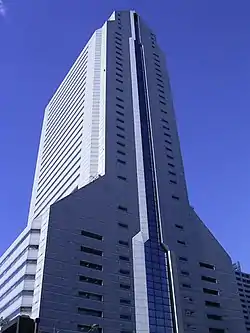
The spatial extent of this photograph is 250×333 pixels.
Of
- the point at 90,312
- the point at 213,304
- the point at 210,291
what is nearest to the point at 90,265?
the point at 90,312

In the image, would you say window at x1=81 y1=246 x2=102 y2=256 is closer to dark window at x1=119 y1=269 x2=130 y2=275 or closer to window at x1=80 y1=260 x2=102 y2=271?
window at x1=80 y1=260 x2=102 y2=271

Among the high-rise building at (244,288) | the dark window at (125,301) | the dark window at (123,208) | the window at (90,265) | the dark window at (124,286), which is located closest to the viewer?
the dark window at (125,301)

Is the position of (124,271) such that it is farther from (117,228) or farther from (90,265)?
(117,228)

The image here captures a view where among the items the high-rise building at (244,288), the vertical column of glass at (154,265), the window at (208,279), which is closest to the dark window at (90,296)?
the vertical column of glass at (154,265)

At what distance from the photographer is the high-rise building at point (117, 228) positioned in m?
62.2

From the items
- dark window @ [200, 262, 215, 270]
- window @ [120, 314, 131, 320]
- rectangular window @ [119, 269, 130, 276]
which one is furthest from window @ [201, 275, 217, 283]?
window @ [120, 314, 131, 320]

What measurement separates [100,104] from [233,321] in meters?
57.5

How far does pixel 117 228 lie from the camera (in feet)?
241

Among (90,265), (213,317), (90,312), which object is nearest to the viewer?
(90,312)

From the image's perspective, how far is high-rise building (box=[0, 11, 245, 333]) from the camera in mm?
62219

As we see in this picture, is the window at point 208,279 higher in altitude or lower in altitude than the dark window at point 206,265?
lower

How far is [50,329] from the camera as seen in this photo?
5538 centimetres

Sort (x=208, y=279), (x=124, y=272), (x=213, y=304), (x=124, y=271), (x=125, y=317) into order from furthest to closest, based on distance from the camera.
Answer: (x=208, y=279) < (x=213, y=304) < (x=124, y=271) < (x=124, y=272) < (x=125, y=317)

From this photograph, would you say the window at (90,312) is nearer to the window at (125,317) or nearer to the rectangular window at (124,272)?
the window at (125,317)
